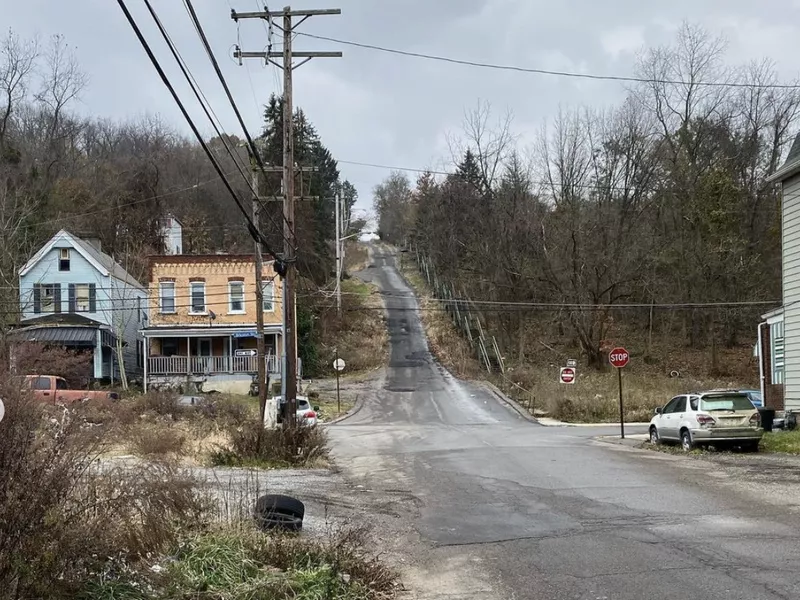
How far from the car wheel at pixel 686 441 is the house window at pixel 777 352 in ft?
19.4

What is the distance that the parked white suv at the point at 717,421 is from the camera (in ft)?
61.7

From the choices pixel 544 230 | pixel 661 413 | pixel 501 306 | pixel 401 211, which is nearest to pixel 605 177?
pixel 544 230

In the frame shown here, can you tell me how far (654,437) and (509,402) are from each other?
20.9 metres

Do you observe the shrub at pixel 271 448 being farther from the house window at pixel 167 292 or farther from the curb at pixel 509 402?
the house window at pixel 167 292

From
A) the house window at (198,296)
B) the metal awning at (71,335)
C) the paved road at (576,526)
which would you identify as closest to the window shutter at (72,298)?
the metal awning at (71,335)

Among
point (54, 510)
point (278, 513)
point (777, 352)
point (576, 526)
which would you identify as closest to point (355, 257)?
point (777, 352)

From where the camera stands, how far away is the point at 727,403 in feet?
63.3

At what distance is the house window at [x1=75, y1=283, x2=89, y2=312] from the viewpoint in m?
45.8

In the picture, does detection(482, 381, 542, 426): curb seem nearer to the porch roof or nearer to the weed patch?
the porch roof

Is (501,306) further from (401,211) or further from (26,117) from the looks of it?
(401,211)

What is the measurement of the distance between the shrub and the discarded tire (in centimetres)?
807

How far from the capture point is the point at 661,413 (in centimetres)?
2178

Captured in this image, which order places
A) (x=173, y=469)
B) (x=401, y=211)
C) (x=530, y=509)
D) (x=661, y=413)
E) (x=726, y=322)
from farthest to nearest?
1. (x=401, y=211)
2. (x=726, y=322)
3. (x=661, y=413)
4. (x=530, y=509)
5. (x=173, y=469)

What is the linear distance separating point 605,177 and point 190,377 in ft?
102
